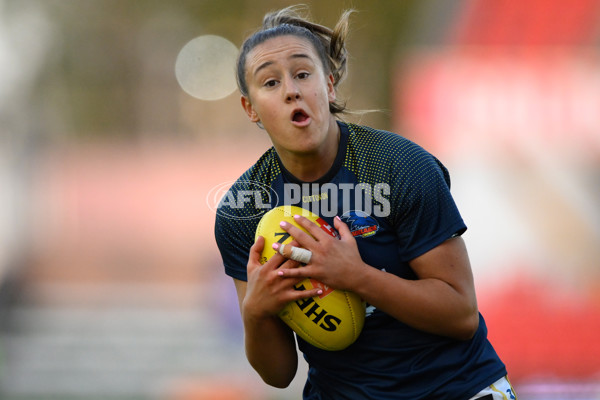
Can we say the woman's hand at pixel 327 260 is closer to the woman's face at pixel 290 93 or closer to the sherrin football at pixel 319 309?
the sherrin football at pixel 319 309

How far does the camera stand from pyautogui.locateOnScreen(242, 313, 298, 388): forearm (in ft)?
6.82

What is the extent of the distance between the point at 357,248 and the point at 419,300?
22 cm

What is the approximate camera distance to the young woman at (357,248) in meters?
1.89

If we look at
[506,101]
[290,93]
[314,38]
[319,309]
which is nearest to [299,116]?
[290,93]

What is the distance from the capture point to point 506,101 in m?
5.63

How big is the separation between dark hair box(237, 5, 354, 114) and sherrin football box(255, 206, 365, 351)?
527mm

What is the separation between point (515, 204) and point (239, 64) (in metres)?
3.81

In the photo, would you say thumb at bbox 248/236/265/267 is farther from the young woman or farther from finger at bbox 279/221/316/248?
finger at bbox 279/221/316/248

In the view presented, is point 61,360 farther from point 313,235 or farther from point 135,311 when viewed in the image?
point 313,235

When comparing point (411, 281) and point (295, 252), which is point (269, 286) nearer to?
point (295, 252)

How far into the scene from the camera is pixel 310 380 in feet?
7.59

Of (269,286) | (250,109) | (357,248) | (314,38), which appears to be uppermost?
(314,38)

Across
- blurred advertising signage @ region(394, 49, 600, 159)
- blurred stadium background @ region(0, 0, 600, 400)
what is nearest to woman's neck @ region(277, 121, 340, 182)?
blurred stadium background @ region(0, 0, 600, 400)

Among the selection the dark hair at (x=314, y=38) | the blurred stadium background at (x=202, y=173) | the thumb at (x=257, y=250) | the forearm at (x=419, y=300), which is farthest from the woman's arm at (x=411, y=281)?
the blurred stadium background at (x=202, y=173)
